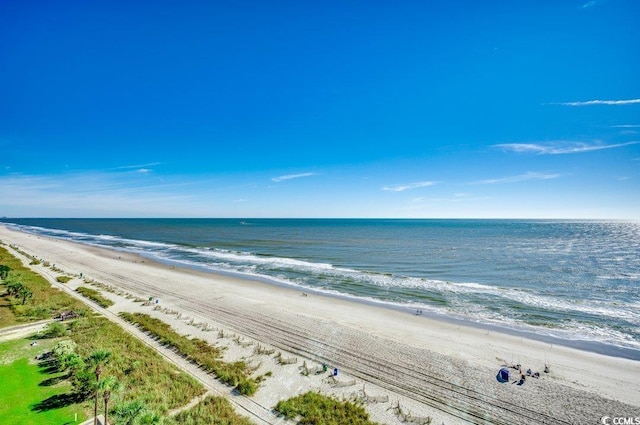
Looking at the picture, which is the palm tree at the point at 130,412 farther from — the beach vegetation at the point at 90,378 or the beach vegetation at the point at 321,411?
the beach vegetation at the point at 321,411

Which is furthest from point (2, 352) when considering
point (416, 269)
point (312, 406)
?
point (416, 269)

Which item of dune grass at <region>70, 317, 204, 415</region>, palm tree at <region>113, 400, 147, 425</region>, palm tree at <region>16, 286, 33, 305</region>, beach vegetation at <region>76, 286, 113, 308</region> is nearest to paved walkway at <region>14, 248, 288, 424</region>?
dune grass at <region>70, 317, 204, 415</region>

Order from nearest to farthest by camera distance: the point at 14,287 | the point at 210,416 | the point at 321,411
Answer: the point at 210,416
the point at 321,411
the point at 14,287

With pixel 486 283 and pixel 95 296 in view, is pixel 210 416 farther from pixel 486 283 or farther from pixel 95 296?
pixel 486 283

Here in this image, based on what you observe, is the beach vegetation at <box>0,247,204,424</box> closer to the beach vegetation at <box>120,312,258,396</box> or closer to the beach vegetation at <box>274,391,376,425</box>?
the beach vegetation at <box>120,312,258,396</box>

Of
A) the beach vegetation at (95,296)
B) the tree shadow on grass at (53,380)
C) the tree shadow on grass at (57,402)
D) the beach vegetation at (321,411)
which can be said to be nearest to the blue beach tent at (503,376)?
the beach vegetation at (321,411)

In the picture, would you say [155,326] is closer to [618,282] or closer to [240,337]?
[240,337]

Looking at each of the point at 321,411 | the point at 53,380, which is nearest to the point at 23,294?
the point at 53,380
